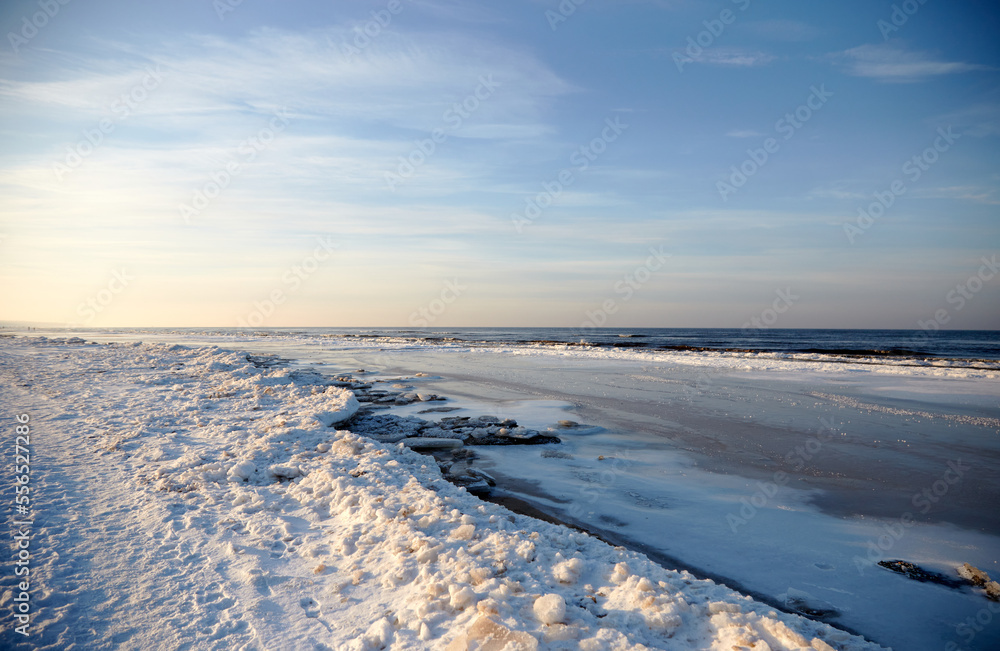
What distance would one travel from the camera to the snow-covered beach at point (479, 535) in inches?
119

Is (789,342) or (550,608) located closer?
(550,608)

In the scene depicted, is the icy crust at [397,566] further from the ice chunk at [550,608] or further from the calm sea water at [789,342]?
the calm sea water at [789,342]

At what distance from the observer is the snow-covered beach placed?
303 cm

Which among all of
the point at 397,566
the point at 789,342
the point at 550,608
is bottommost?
the point at 397,566

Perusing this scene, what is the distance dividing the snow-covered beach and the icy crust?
19 millimetres

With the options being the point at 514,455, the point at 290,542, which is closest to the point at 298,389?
the point at 514,455

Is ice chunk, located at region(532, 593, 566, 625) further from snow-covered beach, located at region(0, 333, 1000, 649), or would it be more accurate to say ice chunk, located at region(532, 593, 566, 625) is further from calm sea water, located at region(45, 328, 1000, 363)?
calm sea water, located at region(45, 328, 1000, 363)

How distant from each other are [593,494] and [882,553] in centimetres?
291

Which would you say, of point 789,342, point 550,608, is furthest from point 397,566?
point 789,342

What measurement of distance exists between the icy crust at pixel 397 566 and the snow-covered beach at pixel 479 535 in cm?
2

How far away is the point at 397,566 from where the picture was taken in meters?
3.62

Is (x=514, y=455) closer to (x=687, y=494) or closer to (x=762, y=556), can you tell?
(x=687, y=494)

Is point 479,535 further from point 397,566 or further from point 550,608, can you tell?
point 550,608

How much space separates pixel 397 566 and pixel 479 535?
2.52ft
